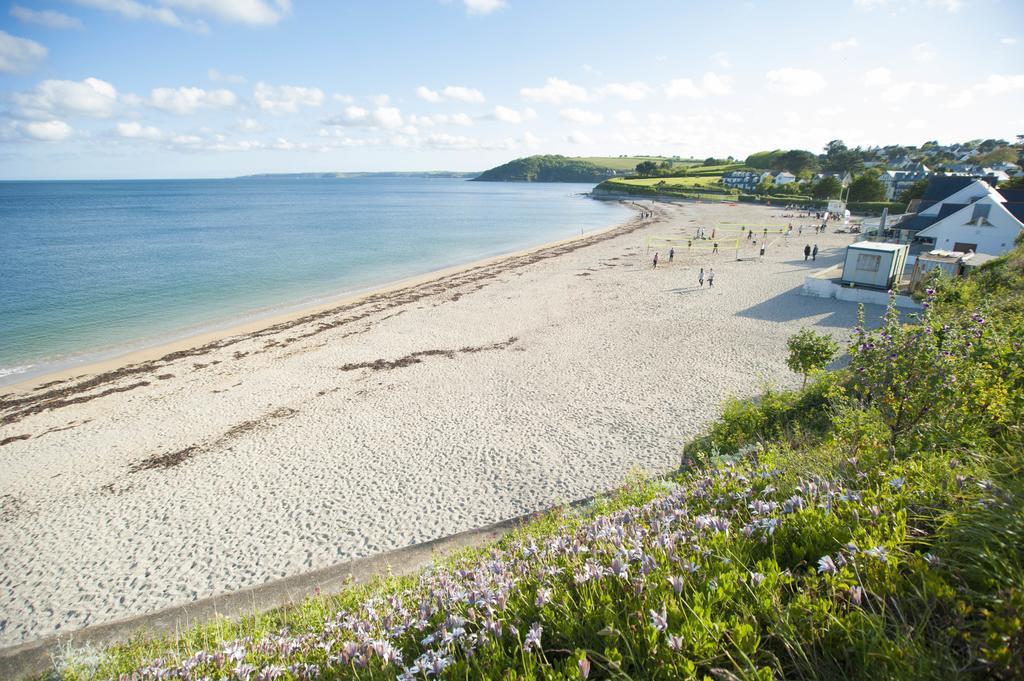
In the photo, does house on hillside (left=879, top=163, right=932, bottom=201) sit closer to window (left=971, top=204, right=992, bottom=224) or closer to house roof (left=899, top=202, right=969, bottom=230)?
house roof (left=899, top=202, right=969, bottom=230)

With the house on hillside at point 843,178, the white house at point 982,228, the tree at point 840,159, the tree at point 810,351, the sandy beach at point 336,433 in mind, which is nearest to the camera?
the sandy beach at point 336,433

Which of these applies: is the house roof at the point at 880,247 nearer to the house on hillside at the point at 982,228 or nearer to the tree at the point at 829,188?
the house on hillside at the point at 982,228

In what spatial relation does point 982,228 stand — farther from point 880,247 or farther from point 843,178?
point 843,178

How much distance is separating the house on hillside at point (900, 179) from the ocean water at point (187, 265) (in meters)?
51.7

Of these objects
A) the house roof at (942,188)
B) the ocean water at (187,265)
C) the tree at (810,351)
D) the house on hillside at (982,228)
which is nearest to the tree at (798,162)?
the ocean water at (187,265)

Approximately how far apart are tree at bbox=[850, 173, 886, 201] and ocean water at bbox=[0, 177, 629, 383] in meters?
34.8

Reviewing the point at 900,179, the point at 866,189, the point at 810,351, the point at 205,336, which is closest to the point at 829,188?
the point at 866,189

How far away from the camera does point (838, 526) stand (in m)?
2.68

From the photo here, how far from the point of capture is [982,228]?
28594 mm

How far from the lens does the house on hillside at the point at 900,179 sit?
8725 cm


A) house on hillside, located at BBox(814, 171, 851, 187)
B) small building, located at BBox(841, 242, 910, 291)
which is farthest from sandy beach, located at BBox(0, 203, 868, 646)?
house on hillside, located at BBox(814, 171, 851, 187)

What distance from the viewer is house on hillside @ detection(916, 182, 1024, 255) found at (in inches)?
1093

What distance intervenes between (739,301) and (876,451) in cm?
2464

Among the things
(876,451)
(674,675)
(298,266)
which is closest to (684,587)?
(674,675)
